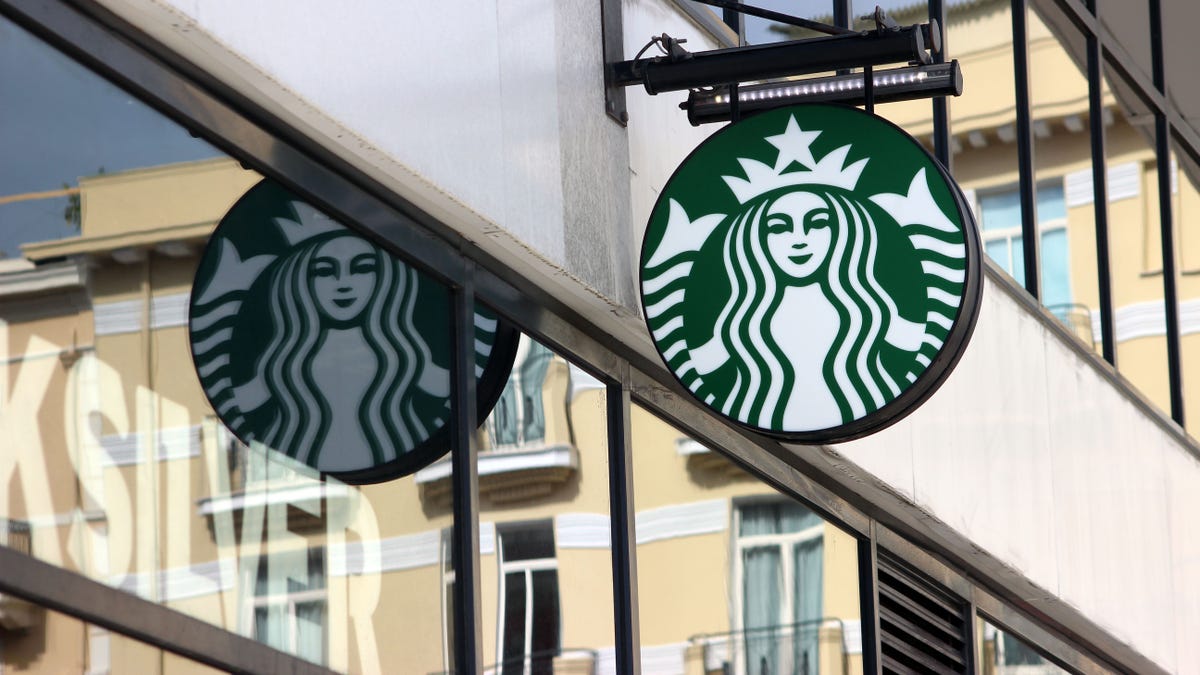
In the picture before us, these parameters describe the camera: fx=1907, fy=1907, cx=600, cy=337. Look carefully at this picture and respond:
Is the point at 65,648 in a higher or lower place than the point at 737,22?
lower

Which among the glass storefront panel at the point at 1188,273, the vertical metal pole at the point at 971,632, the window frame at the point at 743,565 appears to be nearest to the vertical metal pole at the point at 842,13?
the window frame at the point at 743,565

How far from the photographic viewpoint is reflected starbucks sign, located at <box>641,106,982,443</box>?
18.2 ft

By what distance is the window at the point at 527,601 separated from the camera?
18.1 ft

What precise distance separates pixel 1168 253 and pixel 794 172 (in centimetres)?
A: 741

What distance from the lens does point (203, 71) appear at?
452 centimetres

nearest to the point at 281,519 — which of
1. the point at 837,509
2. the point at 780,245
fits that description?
the point at 780,245

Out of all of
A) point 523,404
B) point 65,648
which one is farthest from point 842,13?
point 65,648

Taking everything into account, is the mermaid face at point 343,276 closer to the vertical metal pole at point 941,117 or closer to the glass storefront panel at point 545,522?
the glass storefront panel at point 545,522

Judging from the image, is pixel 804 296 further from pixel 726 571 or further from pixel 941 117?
pixel 941 117

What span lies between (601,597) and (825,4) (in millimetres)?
3200

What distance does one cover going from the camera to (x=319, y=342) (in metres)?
4.84

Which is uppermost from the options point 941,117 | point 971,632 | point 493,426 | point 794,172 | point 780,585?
point 941,117

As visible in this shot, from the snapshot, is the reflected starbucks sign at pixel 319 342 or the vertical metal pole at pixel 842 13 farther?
the vertical metal pole at pixel 842 13

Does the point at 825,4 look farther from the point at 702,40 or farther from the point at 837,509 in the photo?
the point at 837,509
